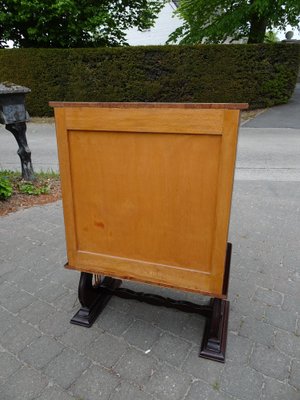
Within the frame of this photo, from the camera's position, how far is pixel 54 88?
1195 centimetres

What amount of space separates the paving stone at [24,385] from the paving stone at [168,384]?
61 centimetres

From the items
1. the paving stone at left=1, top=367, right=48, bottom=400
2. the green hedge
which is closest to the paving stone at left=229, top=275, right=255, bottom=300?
the paving stone at left=1, top=367, right=48, bottom=400

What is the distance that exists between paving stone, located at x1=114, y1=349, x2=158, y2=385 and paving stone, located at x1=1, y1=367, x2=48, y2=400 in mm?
441

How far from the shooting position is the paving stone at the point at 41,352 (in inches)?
80.1

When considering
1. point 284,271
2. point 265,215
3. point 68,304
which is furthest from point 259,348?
point 265,215

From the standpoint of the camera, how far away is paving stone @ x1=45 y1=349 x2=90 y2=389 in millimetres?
1916

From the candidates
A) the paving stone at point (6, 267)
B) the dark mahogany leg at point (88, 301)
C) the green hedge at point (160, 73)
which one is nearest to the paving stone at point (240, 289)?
the dark mahogany leg at point (88, 301)

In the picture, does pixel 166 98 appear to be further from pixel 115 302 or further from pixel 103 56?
pixel 115 302

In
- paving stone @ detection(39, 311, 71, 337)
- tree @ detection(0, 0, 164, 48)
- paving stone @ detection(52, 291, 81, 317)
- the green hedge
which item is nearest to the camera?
paving stone @ detection(39, 311, 71, 337)

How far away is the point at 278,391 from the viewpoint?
72.2 inches

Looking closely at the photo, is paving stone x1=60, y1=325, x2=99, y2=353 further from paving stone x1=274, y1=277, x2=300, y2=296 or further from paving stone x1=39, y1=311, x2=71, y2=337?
paving stone x1=274, y1=277, x2=300, y2=296

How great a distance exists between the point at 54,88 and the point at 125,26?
5.11 meters

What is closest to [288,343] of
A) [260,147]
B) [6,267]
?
[6,267]

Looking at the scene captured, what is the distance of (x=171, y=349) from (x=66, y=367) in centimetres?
65
